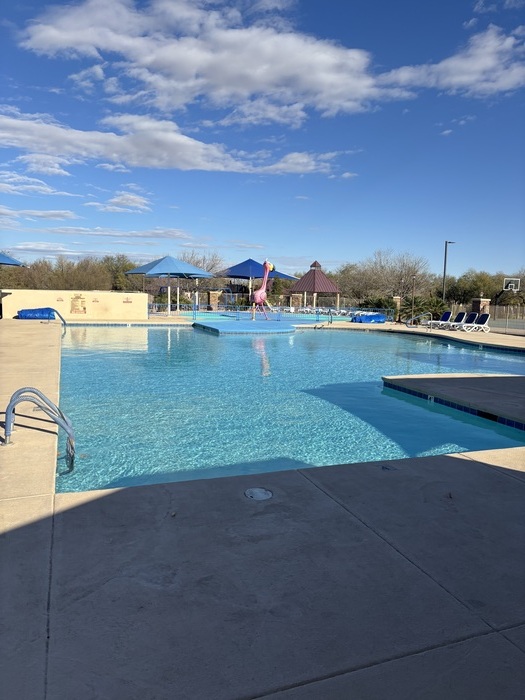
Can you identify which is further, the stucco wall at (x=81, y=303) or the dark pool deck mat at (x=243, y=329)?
the stucco wall at (x=81, y=303)

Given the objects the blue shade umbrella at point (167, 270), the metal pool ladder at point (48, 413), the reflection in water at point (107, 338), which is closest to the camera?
the metal pool ladder at point (48, 413)

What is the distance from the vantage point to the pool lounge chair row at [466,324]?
777 inches

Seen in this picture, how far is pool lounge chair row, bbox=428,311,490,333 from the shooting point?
64.7 feet

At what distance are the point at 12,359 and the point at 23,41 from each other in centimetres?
706

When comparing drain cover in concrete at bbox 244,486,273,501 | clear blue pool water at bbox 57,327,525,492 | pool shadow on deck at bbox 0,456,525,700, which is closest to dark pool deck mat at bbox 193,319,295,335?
clear blue pool water at bbox 57,327,525,492

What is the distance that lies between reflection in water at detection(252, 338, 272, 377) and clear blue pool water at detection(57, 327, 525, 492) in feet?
Answer: 0.18

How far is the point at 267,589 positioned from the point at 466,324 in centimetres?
1965

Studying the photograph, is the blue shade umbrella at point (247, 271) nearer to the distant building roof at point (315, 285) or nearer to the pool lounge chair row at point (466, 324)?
the distant building roof at point (315, 285)

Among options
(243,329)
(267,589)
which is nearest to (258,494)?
(267,589)

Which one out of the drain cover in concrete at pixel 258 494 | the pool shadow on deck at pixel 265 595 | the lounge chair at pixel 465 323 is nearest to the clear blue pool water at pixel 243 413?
the drain cover in concrete at pixel 258 494

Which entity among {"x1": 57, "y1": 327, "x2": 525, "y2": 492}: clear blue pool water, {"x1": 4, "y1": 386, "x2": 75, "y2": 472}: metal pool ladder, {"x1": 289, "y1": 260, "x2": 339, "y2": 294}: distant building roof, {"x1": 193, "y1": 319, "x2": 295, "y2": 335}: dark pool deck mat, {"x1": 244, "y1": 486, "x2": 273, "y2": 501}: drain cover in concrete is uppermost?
{"x1": 289, "y1": 260, "x2": 339, "y2": 294}: distant building roof

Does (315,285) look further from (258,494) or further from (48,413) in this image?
(258,494)

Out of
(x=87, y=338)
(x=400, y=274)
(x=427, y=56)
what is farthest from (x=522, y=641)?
(x=400, y=274)

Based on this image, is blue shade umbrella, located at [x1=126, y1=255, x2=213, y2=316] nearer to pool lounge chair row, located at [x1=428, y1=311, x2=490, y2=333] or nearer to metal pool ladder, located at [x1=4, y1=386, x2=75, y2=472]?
pool lounge chair row, located at [x1=428, y1=311, x2=490, y2=333]
